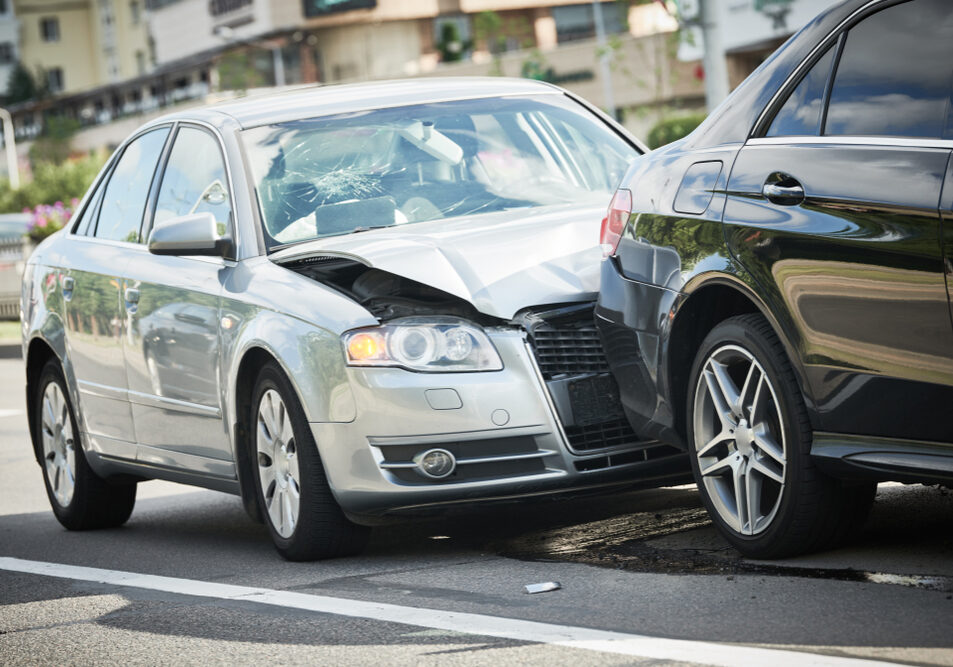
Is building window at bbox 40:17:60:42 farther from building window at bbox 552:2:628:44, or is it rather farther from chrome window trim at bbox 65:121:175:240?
chrome window trim at bbox 65:121:175:240

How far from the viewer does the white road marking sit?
13.1ft

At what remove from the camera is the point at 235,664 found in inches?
182

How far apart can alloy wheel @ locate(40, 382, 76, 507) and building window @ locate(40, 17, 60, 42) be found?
112m

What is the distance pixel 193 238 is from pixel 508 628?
2521 mm

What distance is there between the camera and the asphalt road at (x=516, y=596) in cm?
429

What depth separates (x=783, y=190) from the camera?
191 inches

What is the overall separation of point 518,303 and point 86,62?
369ft

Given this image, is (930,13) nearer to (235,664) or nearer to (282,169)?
(235,664)

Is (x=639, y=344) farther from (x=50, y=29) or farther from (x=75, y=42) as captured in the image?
(x=50, y=29)

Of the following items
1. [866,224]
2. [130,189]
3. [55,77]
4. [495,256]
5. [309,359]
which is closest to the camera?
[866,224]

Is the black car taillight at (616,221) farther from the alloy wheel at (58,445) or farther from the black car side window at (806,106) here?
the alloy wheel at (58,445)

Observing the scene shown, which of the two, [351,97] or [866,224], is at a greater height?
[351,97]

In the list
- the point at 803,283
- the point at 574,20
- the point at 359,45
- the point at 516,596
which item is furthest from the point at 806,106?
the point at 574,20

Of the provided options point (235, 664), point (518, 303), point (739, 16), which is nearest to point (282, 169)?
point (518, 303)
